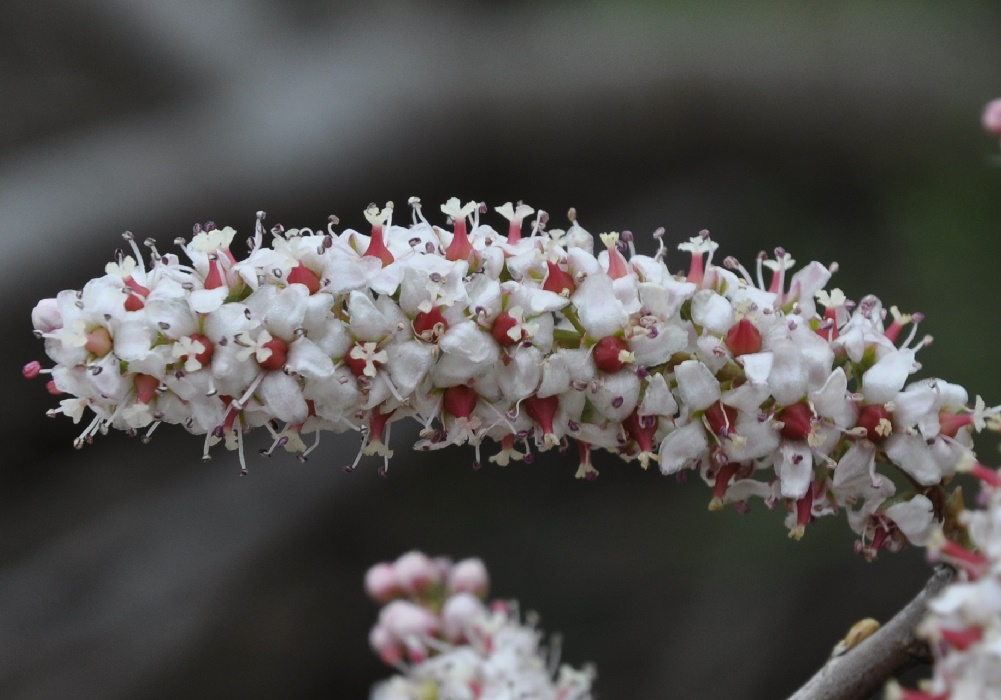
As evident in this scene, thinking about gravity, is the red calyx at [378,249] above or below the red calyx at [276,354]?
above

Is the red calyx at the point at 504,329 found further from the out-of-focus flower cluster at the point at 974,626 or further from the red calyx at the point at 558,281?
the out-of-focus flower cluster at the point at 974,626

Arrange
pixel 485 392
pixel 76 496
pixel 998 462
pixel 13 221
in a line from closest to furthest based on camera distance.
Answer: pixel 485 392
pixel 998 462
pixel 13 221
pixel 76 496

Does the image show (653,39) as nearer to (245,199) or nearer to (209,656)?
(245,199)

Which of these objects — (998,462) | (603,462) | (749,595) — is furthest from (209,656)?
(998,462)

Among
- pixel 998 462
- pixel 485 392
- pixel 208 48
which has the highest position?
pixel 208 48

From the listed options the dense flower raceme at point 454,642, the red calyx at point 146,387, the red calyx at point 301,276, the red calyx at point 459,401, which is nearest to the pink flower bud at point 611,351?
the red calyx at point 459,401
